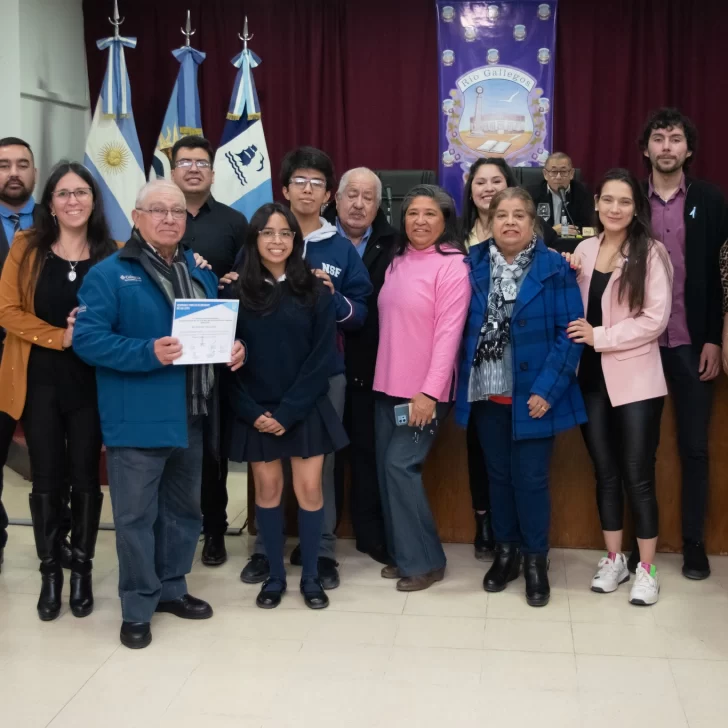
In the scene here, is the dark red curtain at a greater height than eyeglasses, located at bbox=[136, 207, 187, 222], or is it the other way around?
the dark red curtain

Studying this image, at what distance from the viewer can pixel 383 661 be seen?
273cm

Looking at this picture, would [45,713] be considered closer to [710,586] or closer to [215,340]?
[215,340]

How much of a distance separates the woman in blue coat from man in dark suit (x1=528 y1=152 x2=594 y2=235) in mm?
2488

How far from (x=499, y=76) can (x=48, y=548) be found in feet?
15.6

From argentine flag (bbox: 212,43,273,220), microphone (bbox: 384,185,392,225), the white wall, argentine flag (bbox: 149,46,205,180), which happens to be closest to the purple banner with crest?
microphone (bbox: 384,185,392,225)

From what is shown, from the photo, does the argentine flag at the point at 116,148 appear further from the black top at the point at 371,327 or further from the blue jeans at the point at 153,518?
the blue jeans at the point at 153,518

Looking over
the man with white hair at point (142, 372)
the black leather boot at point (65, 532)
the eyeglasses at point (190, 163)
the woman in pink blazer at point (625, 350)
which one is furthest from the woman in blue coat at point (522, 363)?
the black leather boot at point (65, 532)

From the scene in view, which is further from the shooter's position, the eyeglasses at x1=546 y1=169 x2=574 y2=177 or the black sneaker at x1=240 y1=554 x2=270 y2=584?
the eyeglasses at x1=546 y1=169 x2=574 y2=177

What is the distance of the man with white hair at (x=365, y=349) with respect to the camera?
11.0 ft

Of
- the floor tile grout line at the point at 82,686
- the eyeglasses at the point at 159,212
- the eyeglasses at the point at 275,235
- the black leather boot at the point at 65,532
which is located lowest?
the floor tile grout line at the point at 82,686

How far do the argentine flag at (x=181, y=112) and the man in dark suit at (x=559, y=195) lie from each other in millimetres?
2478

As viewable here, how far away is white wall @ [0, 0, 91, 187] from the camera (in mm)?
5719

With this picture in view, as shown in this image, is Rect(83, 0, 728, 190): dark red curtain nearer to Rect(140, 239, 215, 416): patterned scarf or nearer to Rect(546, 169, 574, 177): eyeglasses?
Rect(546, 169, 574, 177): eyeglasses

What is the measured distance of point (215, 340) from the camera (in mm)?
2773
